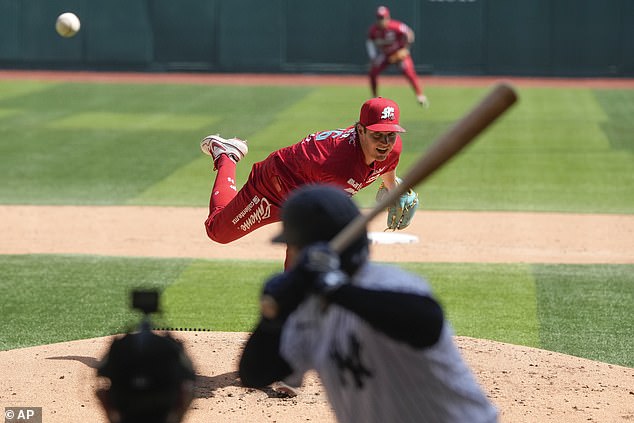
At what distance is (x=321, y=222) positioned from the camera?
118 inches

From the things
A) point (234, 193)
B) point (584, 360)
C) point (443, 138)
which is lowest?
point (584, 360)

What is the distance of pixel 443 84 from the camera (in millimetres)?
28047

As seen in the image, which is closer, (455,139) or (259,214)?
(455,139)

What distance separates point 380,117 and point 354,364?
12.1 ft

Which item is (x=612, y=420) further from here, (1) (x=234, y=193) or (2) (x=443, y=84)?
(2) (x=443, y=84)

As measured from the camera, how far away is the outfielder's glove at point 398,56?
23.8m

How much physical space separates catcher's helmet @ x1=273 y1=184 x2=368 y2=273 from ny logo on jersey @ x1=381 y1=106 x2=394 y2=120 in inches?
143

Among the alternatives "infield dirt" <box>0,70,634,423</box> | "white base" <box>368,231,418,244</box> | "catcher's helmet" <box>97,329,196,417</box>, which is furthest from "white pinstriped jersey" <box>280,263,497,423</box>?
"white base" <box>368,231,418,244</box>

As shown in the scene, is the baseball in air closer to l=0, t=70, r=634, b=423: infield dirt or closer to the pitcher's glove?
l=0, t=70, r=634, b=423: infield dirt

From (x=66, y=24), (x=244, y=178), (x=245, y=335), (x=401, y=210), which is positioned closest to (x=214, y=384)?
(x=245, y=335)

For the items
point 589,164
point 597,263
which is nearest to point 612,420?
point 597,263

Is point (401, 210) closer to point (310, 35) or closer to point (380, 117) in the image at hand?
point (380, 117)

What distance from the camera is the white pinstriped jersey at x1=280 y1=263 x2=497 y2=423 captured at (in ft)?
9.99

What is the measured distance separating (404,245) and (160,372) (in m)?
8.60
